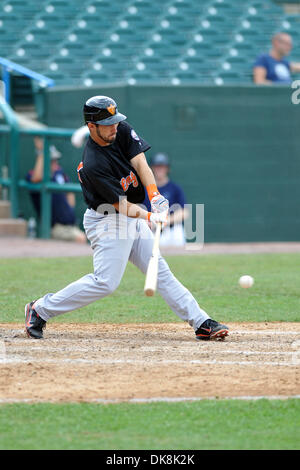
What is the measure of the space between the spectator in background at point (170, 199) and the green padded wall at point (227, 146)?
0.97 m

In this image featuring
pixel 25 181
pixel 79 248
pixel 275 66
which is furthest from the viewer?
pixel 275 66

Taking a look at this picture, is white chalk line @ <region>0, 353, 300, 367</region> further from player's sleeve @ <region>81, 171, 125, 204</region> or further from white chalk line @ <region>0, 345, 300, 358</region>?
player's sleeve @ <region>81, 171, 125, 204</region>

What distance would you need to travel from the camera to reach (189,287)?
30.0 ft

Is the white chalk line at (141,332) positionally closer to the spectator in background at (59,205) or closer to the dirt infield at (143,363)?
the dirt infield at (143,363)

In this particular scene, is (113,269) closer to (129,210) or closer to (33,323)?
(129,210)

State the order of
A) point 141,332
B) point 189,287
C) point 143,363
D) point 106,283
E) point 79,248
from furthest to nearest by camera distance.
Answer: point 79,248
point 189,287
point 141,332
point 106,283
point 143,363

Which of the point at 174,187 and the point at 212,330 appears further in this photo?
the point at 174,187

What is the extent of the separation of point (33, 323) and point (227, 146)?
805cm

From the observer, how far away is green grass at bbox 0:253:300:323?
7.60 meters

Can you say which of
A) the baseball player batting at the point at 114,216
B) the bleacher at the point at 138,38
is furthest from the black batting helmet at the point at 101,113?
the bleacher at the point at 138,38

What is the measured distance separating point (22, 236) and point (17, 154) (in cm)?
131

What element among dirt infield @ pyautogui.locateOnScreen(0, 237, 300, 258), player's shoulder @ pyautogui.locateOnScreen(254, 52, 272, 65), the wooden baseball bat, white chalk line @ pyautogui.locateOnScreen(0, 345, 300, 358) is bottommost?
white chalk line @ pyautogui.locateOnScreen(0, 345, 300, 358)

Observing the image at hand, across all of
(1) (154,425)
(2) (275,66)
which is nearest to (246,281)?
(1) (154,425)

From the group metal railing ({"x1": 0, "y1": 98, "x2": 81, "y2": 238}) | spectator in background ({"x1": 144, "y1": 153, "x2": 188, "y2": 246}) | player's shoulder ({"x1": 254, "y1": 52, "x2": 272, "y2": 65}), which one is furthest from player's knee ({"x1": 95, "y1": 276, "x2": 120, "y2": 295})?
player's shoulder ({"x1": 254, "y1": 52, "x2": 272, "y2": 65})
